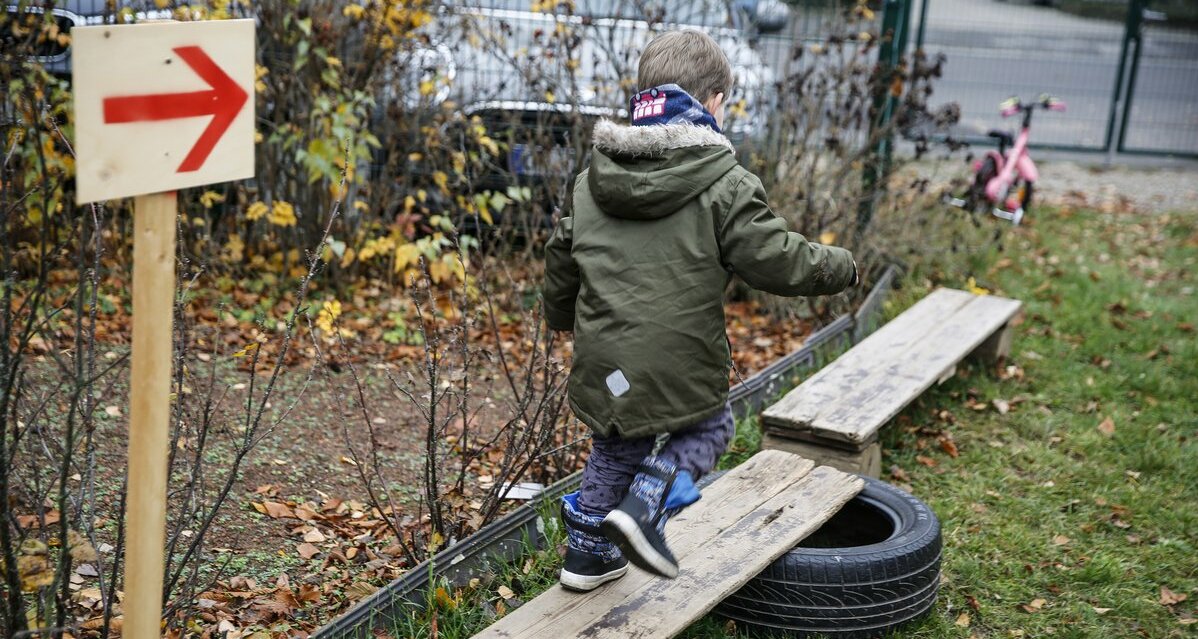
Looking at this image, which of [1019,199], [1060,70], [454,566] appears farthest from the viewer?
[1060,70]

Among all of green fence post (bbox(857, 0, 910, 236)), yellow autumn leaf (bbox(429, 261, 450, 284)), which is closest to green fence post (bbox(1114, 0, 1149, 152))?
green fence post (bbox(857, 0, 910, 236))

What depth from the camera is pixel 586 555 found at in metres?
3.09

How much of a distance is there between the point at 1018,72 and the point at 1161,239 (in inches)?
166

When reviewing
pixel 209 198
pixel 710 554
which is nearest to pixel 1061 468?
pixel 710 554

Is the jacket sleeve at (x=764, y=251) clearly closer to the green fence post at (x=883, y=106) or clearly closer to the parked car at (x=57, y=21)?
the parked car at (x=57, y=21)

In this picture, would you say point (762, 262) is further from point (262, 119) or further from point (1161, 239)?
point (1161, 239)

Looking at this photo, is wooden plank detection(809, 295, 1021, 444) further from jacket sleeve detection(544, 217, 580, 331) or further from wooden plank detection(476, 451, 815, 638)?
jacket sleeve detection(544, 217, 580, 331)

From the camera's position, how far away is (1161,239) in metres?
8.77

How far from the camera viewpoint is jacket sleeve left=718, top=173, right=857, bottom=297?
9.30ft

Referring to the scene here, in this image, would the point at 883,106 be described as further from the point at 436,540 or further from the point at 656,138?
the point at 436,540

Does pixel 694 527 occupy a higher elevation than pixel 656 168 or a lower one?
lower

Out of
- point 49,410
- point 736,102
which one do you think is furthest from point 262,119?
point 736,102

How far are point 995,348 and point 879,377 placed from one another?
138cm

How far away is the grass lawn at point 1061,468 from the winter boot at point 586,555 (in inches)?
16.0
